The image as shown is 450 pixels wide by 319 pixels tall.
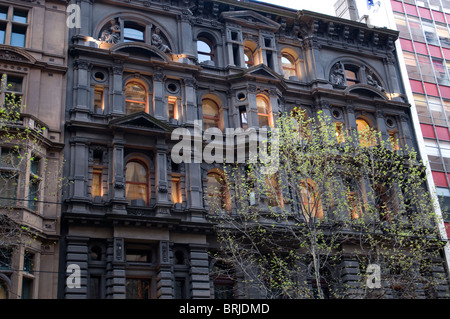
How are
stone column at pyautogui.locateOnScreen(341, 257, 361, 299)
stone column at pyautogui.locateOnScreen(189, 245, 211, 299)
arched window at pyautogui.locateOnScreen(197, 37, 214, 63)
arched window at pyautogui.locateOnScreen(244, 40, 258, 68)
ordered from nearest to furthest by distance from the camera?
stone column at pyautogui.locateOnScreen(189, 245, 211, 299) < stone column at pyautogui.locateOnScreen(341, 257, 361, 299) < arched window at pyautogui.locateOnScreen(197, 37, 214, 63) < arched window at pyautogui.locateOnScreen(244, 40, 258, 68)

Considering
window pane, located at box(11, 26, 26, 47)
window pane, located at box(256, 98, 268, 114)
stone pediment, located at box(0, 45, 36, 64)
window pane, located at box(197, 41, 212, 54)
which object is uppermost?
window pane, located at box(197, 41, 212, 54)

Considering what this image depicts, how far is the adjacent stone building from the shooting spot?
25.0 metres

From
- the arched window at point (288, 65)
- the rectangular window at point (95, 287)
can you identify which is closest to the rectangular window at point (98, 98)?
the rectangular window at point (95, 287)

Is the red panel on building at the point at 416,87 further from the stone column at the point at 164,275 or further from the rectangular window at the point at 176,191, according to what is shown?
the stone column at the point at 164,275

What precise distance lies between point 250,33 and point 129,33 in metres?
7.74

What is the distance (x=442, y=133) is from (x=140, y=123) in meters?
22.1

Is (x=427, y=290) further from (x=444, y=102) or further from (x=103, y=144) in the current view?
(x=103, y=144)

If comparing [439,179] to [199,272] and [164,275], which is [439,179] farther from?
[164,275]

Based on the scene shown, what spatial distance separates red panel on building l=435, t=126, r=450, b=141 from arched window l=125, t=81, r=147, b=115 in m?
20.9

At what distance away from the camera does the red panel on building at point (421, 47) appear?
142 ft

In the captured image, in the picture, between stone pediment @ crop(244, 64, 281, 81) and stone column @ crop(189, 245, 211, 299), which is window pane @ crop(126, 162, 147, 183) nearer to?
stone column @ crop(189, 245, 211, 299)

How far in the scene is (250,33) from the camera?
37250 mm

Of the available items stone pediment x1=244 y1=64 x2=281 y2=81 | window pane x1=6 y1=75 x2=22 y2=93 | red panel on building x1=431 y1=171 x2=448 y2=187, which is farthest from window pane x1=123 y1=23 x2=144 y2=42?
red panel on building x1=431 y1=171 x2=448 y2=187
